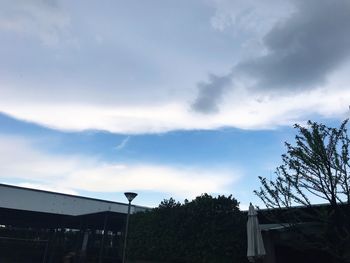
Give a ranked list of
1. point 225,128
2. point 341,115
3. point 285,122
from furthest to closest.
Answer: point 225,128 → point 285,122 → point 341,115

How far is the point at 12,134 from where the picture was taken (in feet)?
52.5

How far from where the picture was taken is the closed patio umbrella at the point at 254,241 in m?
11.0

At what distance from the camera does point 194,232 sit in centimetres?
1332

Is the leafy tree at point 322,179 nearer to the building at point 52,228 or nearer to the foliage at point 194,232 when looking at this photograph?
the foliage at point 194,232

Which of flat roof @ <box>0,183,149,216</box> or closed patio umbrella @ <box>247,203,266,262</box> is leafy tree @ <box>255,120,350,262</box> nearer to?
closed patio umbrella @ <box>247,203,266,262</box>

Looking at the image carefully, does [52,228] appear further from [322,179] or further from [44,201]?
[322,179]

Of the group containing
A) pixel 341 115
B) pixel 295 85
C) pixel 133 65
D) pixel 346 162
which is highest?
pixel 133 65

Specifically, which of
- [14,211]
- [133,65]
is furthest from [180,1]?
[14,211]

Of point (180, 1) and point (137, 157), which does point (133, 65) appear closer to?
point (180, 1)

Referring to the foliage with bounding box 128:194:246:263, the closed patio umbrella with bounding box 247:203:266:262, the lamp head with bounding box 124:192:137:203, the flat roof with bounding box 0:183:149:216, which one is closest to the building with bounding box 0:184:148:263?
the flat roof with bounding box 0:183:149:216

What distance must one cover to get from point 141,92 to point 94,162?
6.04 meters

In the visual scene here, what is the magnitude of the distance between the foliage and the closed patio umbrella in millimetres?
1177

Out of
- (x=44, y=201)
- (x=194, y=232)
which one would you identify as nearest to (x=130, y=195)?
(x=194, y=232)

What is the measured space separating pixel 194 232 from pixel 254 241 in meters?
2.72
